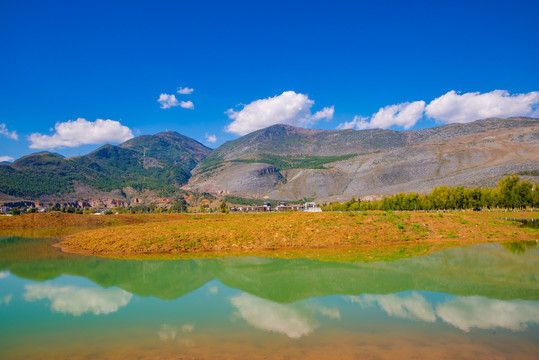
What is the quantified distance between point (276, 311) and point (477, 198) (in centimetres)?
9823

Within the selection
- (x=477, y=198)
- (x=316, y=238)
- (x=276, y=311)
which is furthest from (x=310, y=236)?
(x=477, y=198)

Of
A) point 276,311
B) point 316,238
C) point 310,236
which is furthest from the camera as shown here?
point 310,236

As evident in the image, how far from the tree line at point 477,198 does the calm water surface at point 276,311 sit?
74.1 m

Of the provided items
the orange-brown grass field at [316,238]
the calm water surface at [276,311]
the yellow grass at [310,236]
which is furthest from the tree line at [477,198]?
the calm water surface at [276,311]

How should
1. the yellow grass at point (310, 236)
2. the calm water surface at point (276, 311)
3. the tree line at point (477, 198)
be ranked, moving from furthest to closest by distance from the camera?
the tree line at point (477, 198), the yellow grass at point (310, 236), the calm water surface at point (276, 311)

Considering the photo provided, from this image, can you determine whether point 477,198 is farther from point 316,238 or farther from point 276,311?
point 276,311

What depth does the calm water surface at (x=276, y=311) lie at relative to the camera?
29.1 ft

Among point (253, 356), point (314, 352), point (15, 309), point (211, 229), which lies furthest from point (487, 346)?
point (211, 229)

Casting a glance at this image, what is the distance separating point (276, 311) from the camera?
11750 millimetres

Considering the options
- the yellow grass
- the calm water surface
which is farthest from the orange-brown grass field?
the calm water surface

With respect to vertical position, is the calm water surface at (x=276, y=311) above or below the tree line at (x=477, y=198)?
below

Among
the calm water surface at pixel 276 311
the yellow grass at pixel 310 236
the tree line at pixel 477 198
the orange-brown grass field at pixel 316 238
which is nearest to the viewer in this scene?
the calm water surface at pixel 276 311

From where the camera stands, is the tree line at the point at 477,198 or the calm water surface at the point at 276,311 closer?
the calm water surface at the point at 276,311

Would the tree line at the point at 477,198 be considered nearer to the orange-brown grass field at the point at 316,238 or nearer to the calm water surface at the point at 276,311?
the orange-brown grass field at the point at 316,238
